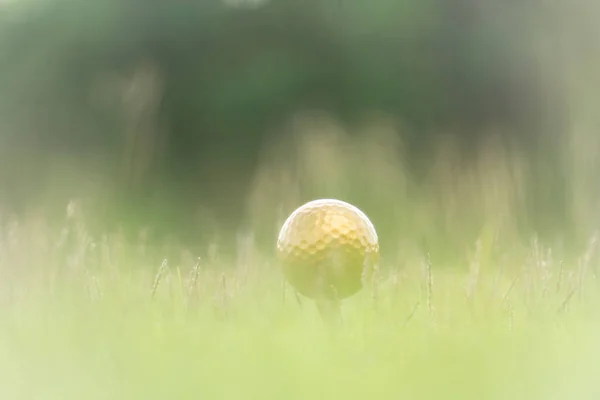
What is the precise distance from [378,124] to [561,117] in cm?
109

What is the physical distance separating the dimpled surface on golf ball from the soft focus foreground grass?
37 mm

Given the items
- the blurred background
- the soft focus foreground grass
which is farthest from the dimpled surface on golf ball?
the blurred background

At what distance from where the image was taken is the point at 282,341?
2.16 ft

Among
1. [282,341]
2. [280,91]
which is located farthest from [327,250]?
[280,91]

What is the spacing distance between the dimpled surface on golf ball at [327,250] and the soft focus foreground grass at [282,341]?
37 millimetres

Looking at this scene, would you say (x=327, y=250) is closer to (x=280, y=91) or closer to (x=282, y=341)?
(x=282, y=341)

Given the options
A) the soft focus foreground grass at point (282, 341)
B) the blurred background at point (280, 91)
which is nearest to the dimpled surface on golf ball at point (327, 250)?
the soft focus foreground grass at point (282, 341)

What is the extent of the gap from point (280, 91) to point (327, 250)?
3586 millimetres

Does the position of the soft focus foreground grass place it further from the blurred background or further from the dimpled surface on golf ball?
the blurred background

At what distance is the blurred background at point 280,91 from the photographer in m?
3.31

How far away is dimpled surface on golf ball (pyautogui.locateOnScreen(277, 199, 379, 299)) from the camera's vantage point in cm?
98

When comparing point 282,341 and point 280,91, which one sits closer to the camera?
point 282,341

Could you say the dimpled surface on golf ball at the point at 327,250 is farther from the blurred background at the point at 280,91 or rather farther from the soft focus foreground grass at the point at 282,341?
the blurred background at the point at 280,91

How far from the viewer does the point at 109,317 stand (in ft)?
2.53
